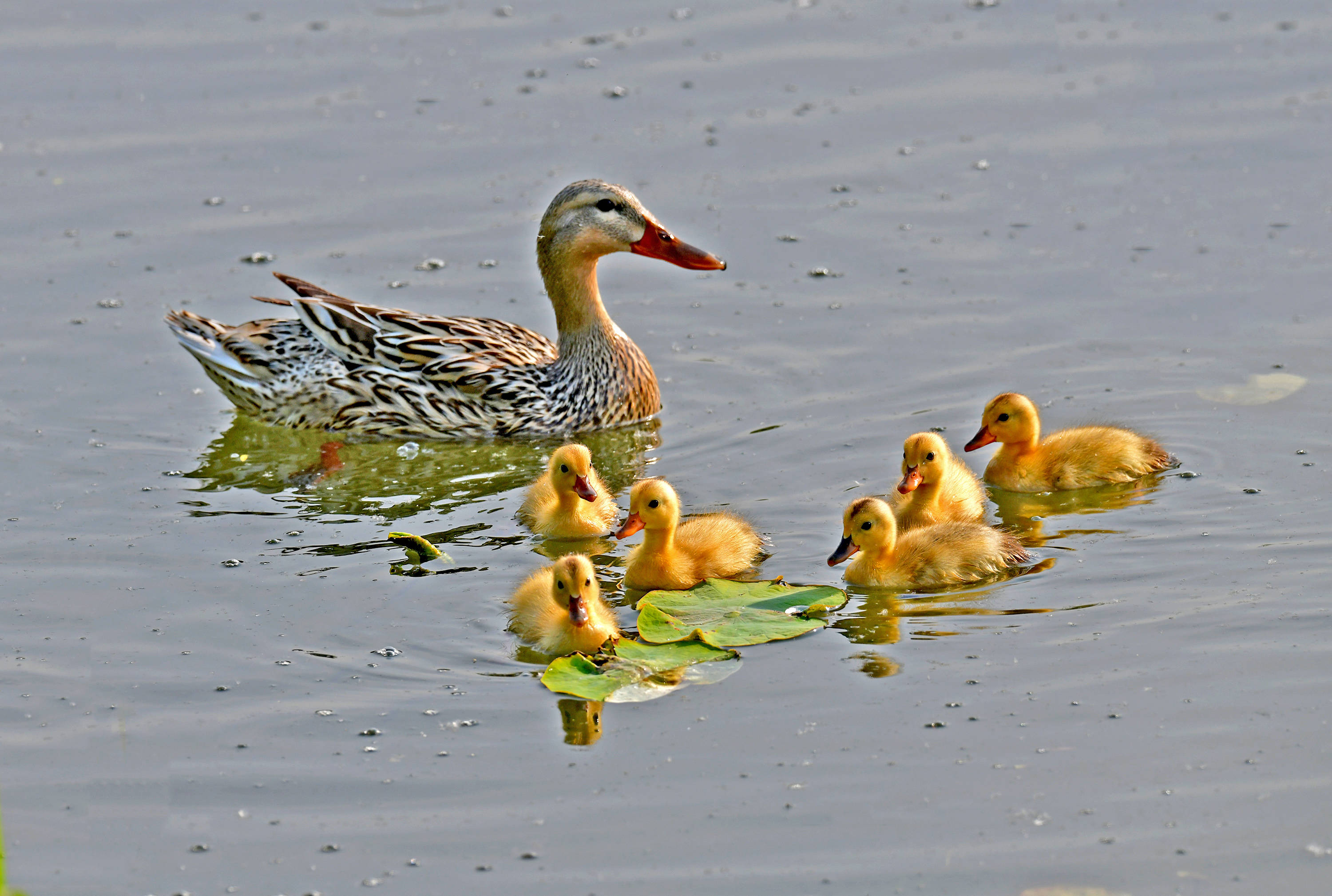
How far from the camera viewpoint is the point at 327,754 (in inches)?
256

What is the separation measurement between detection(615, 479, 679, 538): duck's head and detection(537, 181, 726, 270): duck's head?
2804 mm

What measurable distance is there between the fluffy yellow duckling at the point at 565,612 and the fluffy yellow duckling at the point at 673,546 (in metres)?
0.42

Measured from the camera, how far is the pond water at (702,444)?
238 inches

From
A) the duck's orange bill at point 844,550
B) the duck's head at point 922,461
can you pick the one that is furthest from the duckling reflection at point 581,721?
the duck's head at point 922,461

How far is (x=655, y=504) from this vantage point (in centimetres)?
766

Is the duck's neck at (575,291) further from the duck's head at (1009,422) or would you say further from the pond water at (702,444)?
the duck's head at (1009,422)

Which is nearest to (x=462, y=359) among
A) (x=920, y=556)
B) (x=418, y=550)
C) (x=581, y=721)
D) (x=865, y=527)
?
(x=418, y=550)

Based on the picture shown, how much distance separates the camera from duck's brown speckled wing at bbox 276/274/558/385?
10117 millimetres

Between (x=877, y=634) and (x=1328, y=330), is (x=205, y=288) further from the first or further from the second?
(x=1328, y=330)

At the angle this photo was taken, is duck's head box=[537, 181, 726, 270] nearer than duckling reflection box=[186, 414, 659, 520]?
No

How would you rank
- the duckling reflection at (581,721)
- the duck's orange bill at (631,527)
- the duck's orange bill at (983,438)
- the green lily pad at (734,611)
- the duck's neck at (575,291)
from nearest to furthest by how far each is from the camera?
1. the duckling reflection at (581,721)
2. the green lily pad at (734,611)
3. the duck's orange bill at (631,527)
4. the duck's orange bill at (983,438)
5. the duck's neck at (575,291)

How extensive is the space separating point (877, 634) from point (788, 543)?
1048 millimetres

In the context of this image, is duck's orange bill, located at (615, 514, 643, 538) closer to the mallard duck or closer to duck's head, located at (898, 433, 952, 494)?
duck's head, located at (898, 433, 952, 494)

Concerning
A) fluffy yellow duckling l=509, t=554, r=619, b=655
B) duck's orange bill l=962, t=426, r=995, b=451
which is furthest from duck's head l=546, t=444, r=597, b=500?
duck's orange bill l=962, t=426, r=995, b=451
